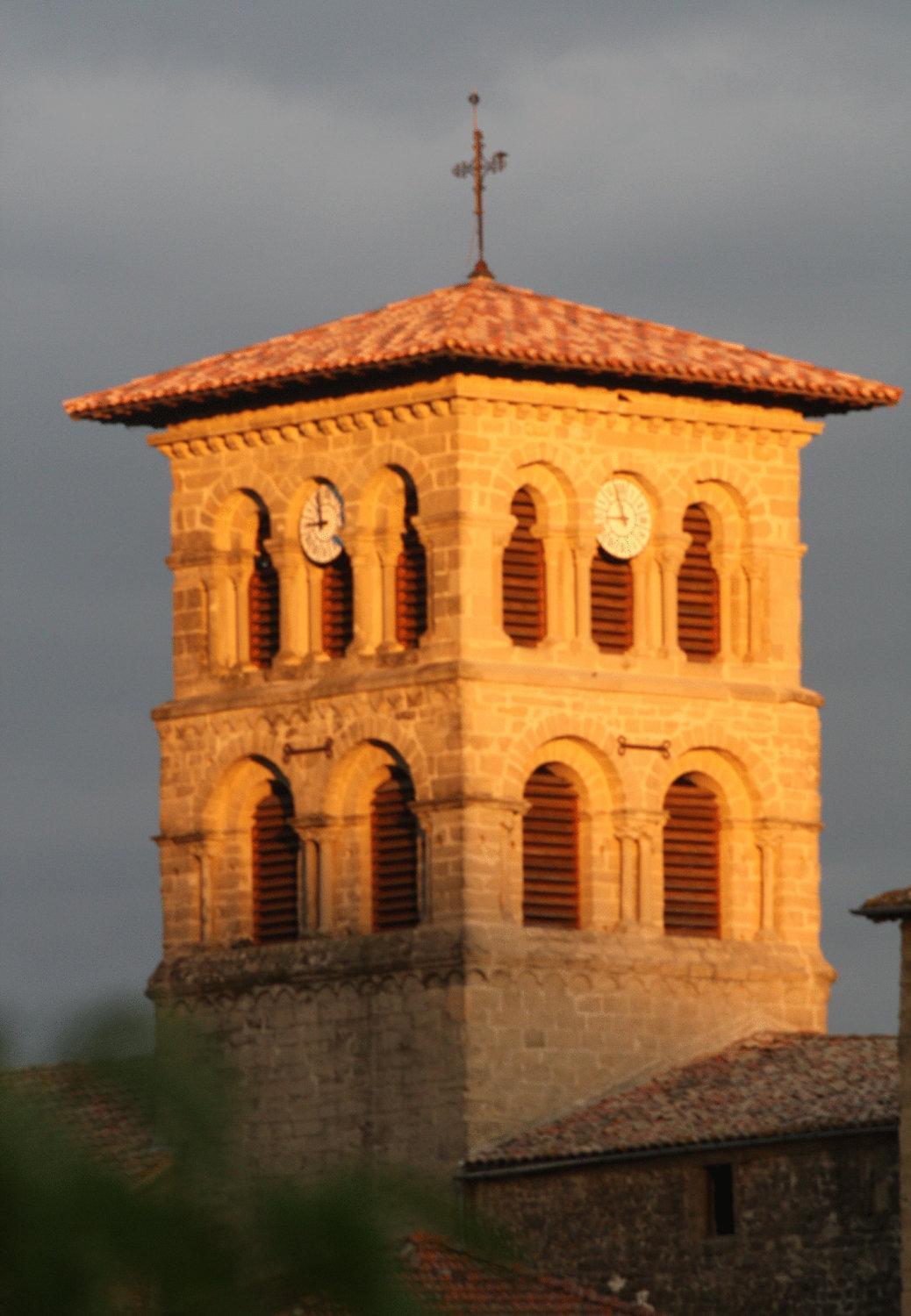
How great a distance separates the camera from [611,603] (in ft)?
123

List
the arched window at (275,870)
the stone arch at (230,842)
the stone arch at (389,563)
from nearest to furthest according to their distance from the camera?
1. the stone arch at (389,563)
2. the arched window at (275,870)
3. the stone arch at (230,842)

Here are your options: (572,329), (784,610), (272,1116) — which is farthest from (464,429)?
(272,1116)

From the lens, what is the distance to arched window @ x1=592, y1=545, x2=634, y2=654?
123 feet

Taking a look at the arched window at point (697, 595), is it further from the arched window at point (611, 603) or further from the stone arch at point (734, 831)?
the stone arch at point (734, 831)

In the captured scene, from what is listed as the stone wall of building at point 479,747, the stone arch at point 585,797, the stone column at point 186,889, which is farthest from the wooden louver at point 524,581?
the stone column at point 186,889

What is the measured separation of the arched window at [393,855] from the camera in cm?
3675

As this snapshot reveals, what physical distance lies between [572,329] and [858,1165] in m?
9.68

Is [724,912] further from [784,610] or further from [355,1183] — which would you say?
[355,1183]

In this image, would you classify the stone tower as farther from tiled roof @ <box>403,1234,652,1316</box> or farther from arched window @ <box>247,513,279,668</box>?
tiled roof @ <box>403,1234,652,1316</box>

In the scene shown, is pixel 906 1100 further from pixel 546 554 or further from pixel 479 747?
pixel 546 554

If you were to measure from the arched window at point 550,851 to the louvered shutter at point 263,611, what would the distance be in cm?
319

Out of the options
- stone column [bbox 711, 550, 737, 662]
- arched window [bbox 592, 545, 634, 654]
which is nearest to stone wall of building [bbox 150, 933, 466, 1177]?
arched window [bbox 592, 545, 634, 654]

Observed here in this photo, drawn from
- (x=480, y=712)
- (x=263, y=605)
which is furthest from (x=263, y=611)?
(x=480, y=712)

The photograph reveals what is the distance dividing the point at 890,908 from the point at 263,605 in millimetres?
11154
